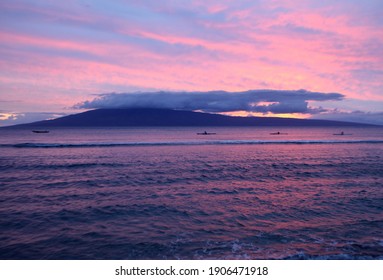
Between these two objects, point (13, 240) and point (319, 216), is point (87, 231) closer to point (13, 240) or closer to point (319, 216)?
point (13, 240)

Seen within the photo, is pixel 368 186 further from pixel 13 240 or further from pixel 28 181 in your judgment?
pixel 28 181

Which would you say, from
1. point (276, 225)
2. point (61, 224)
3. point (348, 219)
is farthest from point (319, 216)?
point (61, 224)

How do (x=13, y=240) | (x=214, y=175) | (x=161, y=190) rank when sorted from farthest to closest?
(x=214, y=175) → (x=161, y=190) → (x=13, y=240)

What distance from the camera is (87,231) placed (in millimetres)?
12109

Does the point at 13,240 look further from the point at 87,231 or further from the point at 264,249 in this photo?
the point at 264,249

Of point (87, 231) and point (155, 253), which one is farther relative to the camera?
point (87, 231)

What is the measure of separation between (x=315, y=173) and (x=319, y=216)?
13.8 meters

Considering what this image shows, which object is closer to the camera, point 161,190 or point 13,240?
point 13,240

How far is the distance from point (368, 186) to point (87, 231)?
20.5 meters

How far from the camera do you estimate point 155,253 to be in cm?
1013
